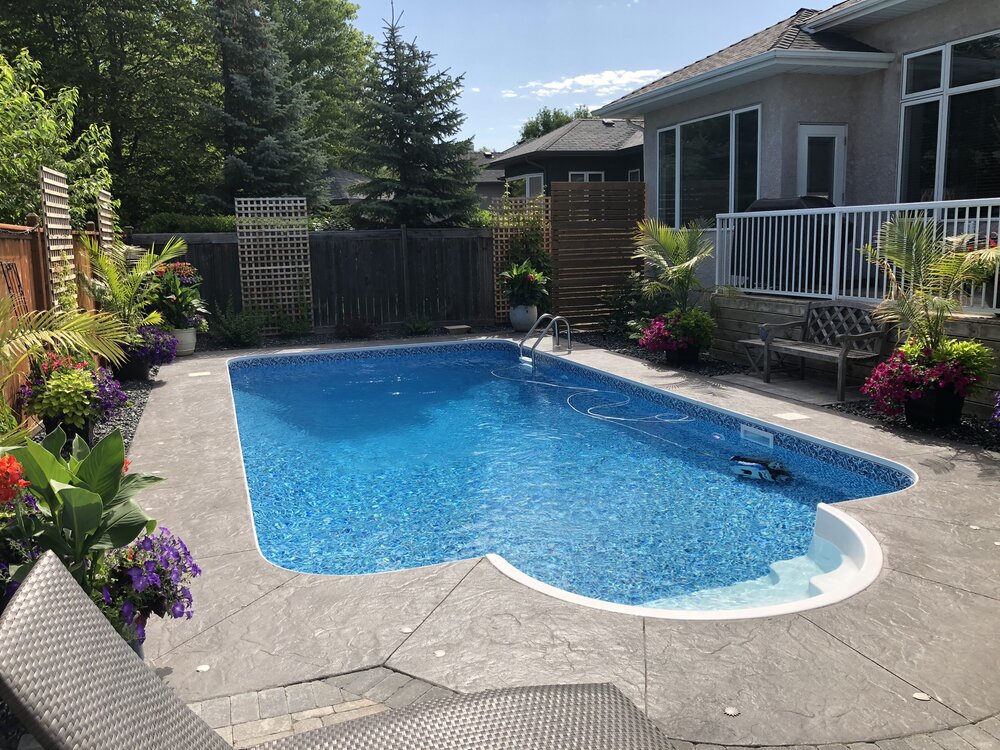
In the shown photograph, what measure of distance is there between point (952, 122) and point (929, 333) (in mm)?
4374

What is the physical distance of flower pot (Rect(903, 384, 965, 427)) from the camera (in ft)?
20.9

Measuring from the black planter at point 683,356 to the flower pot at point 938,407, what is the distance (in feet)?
11.8

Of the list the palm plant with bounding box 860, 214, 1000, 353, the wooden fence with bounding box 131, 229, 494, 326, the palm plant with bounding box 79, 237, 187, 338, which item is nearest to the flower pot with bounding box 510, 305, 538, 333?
the wooden fence with bounding box 131, 229, 494, 326

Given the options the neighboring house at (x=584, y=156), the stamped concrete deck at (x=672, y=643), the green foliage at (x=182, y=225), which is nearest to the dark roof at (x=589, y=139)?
the neighboring house at (x=584, y=156)

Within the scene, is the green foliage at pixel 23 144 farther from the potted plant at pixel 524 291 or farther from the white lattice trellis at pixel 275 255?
the potted plant at pixel 524 291

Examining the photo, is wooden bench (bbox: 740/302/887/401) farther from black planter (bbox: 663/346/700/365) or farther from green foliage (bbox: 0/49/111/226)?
green foliage (bbox: 0/49/111/226)

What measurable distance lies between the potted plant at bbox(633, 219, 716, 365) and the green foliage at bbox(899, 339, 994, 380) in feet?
11.3

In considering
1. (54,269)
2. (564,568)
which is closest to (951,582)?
(564,568)

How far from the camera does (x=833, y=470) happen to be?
241 inches

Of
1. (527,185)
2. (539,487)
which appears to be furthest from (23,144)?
(527,185)

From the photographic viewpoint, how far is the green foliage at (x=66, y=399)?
6.26 metres

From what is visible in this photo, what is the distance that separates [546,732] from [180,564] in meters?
1.66

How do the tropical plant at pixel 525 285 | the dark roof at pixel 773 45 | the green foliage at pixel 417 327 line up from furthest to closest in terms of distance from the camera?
1. the green foliage at pixel 417 327
2. the tropical plant at pixel 525 285
3. the dark roof at pixel 773 45

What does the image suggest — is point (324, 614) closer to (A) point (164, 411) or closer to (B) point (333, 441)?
(B) point (333, 441)
